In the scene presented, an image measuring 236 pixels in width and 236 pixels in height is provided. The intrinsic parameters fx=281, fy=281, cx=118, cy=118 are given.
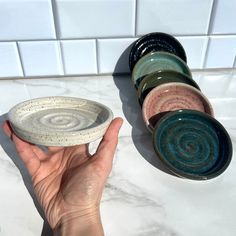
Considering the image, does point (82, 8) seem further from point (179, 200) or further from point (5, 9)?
point (179, 200)

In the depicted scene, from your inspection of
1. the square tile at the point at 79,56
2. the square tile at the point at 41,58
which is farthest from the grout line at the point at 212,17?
the square tile at the point at 41,58

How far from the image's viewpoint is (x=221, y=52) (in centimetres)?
89

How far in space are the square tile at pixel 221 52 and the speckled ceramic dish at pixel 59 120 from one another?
0.48 metres

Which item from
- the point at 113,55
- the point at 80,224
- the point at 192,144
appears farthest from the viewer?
the point at 113,55

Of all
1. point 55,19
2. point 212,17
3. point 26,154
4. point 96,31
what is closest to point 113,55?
point 96,31

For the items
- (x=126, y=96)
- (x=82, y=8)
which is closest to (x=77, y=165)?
(x=126, y=96)

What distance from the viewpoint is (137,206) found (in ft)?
1.77

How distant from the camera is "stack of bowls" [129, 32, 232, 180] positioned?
577 millimetres

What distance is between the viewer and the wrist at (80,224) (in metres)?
0.47

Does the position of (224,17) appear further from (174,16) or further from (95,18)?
(95,18)

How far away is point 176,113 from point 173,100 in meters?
0.09

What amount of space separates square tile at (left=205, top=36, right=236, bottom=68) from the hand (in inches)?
19.0

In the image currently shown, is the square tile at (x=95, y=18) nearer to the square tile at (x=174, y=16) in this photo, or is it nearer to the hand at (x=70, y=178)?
the square tile at (x=174, y=16)

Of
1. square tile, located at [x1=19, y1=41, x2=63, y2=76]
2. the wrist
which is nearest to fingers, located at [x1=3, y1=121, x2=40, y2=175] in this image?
the wrist
